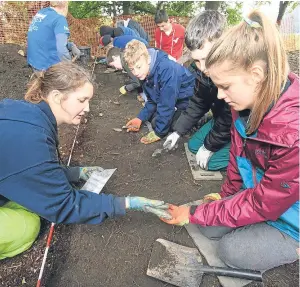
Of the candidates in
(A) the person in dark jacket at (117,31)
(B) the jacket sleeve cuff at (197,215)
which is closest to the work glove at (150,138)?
(B) the jacket sleeve cuff at (197,215)

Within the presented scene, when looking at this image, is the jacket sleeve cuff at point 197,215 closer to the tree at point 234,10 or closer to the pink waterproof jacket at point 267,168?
the pink waterproof jacket at point 267,168

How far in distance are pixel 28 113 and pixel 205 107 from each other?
1993mm

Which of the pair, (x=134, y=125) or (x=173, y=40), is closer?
(x=134, y=125)

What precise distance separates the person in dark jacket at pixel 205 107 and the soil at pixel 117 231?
0.24m

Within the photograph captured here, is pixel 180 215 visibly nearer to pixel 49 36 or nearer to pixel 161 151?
pixel 161 151

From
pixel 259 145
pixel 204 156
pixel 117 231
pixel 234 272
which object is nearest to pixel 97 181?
pixel 117 231

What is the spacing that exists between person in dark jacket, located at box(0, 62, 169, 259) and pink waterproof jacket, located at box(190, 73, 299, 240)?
54 centimetres

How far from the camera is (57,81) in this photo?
1.86m

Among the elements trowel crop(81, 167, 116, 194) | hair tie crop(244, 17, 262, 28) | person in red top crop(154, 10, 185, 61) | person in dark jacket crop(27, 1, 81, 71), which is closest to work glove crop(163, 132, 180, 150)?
trowel crop(81, 167, 116, 194)

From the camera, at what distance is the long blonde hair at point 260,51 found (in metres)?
1.41

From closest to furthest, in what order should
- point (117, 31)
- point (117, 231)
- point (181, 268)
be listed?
1. point (181, 268)
2. point (117, 231)
3. point (117, 31)

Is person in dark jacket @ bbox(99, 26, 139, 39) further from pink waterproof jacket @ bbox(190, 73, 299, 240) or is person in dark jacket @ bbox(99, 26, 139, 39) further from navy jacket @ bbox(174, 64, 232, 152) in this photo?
pink waterproof jacket @ bbox(190, 73, 299, 240)

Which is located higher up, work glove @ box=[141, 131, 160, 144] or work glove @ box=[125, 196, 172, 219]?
work glove @ box=[125, 196, 172, 219]

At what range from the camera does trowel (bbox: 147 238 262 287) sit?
1.89 meters
